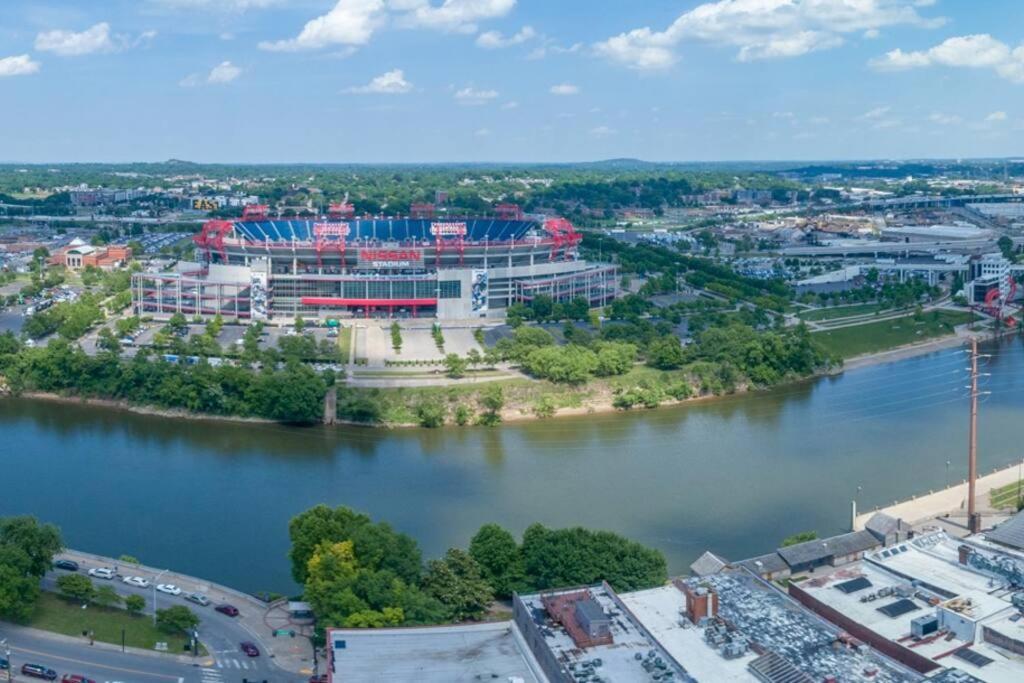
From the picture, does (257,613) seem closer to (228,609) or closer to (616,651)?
(228,609)

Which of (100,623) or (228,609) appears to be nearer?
(100,623)

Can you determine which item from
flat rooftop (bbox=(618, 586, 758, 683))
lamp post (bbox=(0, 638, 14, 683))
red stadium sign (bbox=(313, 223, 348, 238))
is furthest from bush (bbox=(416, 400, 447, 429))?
red stadium sign (bbox=(313, 223, 348, 238))

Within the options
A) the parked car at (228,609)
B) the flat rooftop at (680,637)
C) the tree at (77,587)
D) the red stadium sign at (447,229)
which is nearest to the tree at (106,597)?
the tree at (77,587)

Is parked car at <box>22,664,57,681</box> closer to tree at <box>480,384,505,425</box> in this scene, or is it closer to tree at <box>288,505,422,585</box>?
tree at <box>288,505,422,585</box>

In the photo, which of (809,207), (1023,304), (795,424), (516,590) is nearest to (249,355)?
(795,424)

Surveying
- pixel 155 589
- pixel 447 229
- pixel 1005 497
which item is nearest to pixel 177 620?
pixel 155 589

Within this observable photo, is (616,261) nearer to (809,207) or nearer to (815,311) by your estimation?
(815,311)
